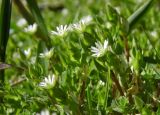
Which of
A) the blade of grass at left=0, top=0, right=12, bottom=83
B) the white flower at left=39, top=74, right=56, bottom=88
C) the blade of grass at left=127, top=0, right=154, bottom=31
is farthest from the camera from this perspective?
the blade of grass at left=127, top=0, right=154, bottom=31

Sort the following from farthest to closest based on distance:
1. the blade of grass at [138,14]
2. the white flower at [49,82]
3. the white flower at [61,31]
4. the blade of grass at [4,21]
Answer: the blade of grass at [138,14] → the blade of grass at [4,21] → the white flower at [61,31] → the white flower at [49,82]

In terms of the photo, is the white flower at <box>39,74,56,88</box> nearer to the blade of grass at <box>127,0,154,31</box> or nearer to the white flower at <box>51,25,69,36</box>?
the white flower at <box>51,25,69,36</box>

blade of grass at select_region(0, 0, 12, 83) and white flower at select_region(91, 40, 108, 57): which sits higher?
blade of grass at select_region(0, 0, 12, 83)

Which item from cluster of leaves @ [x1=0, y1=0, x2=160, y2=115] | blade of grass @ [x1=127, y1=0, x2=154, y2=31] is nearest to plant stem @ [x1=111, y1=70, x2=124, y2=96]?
cluster of leaves @ [x1=0, y1=0, x2=160, y2=115]

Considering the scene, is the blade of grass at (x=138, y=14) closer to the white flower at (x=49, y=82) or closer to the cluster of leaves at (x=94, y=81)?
the cluster of leaves at (x=94, y=81)

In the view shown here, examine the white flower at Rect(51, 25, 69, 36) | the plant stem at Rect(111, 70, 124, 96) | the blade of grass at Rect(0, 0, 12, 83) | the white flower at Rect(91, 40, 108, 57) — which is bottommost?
the plant stem at Rect(111, 70, 124, 96)

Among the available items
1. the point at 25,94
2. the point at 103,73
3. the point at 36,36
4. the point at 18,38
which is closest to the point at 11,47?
the point at 18,38

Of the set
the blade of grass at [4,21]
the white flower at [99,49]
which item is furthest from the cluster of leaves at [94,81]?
the blade of grass at [4,21]

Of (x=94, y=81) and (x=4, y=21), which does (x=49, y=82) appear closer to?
(x=94, y=81)

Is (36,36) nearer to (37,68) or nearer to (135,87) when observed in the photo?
(37,68)

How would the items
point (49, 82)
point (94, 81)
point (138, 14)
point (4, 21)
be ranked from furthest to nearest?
point (138, 14), point (4, 21), point (94, 81), point (49, 82)

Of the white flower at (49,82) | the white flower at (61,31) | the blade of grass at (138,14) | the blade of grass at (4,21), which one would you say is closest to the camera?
the white flower at (49,82)

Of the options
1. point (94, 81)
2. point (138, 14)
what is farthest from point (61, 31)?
point (138, 14)
